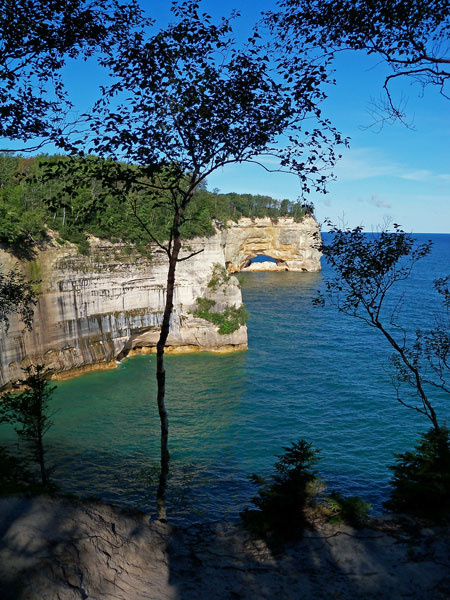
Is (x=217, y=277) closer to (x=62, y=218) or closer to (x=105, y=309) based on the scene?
(x=105, y=309)

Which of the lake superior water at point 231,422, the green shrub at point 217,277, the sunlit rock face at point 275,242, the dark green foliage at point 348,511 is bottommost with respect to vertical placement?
the lake superior water at point 231,422

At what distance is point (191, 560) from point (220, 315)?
106 ft

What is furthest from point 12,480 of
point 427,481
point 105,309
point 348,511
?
point 105,309

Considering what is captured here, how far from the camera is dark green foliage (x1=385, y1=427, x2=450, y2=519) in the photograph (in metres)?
11.9

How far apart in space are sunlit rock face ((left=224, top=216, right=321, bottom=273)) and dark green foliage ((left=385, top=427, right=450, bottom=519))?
83005 mm

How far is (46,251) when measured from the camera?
3381 centimetres

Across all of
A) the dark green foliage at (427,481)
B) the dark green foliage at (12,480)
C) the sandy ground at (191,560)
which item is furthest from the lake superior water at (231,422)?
the sandy ground at (191,560)

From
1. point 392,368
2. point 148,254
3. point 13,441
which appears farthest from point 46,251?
point 392,368

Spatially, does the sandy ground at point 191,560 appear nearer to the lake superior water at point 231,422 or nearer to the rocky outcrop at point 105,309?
the lake superior water at point 231,422

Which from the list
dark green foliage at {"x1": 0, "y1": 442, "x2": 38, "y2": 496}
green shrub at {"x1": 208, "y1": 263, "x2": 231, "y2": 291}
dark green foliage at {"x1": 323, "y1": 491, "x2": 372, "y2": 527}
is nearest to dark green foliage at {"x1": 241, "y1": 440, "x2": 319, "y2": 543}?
dark green foliage at {"x1": 323, "y1": 491, "x2": 372, "y2": 527}

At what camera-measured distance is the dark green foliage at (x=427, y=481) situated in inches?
468

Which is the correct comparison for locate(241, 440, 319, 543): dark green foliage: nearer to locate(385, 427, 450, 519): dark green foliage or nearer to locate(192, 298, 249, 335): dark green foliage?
locate(385, 427, 450, 519): dark green foliage

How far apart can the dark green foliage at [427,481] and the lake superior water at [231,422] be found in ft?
22.9

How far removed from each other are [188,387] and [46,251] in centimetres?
1571
